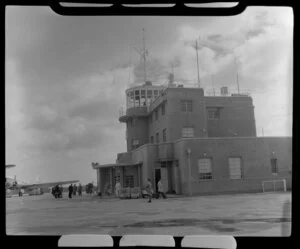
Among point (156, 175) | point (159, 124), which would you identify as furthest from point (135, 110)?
point (156, 175)

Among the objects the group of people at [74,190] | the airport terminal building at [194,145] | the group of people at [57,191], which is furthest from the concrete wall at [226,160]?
the group of people at [57,191]

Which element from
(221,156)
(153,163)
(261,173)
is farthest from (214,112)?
(153,163)

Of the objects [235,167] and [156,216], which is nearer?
[156,216]

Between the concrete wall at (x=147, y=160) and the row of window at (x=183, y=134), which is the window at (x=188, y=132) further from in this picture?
the concrete wall at (x=147, y=160)

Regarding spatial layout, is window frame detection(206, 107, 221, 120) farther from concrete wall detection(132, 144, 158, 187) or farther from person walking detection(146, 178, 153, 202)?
person walking detection(146, 178, 153, 202)

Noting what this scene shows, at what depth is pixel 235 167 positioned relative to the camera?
3.55m

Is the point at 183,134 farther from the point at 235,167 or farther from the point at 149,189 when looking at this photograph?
the point at 149,189

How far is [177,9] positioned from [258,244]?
1358 mm

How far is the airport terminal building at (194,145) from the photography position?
3311 millimetres

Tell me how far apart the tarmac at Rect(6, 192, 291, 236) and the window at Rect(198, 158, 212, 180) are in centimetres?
24

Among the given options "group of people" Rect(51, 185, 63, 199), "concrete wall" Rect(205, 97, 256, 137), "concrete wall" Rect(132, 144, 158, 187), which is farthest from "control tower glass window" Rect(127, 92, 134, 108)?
"concrete wall" Rect(205, 97, 256, 137)

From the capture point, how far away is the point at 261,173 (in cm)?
373

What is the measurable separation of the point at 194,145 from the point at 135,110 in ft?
2.35
